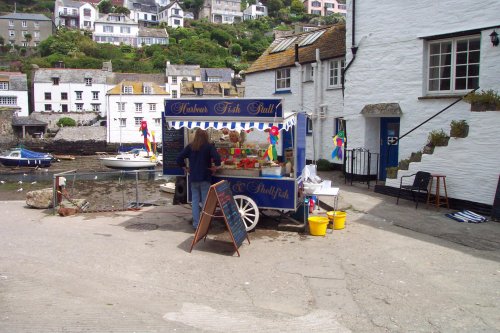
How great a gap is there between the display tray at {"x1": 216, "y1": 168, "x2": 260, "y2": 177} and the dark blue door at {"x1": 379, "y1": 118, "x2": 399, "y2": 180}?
23.6ft

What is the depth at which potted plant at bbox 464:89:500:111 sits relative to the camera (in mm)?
10985

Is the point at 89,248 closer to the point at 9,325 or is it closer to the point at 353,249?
the point at 9,325

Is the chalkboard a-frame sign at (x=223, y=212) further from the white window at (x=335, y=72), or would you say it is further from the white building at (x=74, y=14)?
the white building at (x=74, y=14)

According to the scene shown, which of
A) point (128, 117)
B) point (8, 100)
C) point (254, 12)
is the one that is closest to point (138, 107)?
point (128, 117)

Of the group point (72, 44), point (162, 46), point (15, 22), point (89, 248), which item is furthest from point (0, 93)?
point (89, 248)

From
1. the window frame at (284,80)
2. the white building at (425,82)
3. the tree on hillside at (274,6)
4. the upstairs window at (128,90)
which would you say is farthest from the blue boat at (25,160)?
the tree on hillside at (274,6)

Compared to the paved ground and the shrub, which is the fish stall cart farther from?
the shrub

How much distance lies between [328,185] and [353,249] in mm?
2259

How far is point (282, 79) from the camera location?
81.6ft

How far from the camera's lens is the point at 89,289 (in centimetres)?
629

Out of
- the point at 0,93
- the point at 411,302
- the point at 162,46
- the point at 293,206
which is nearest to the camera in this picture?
the point at 411,302

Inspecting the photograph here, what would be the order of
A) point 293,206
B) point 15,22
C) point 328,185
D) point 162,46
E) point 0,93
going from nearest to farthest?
point 293,206 → point 328,185 → point 0,93 → point 162,46 → point 15,22

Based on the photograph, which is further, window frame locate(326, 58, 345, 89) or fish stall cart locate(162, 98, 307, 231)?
window frame locate(326, 58, 345, 89)

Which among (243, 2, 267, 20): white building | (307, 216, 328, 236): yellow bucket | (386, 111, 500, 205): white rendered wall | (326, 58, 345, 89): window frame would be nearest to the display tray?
(307, 216, 328, 236): yellow bucket
